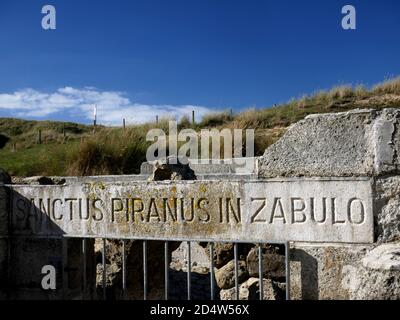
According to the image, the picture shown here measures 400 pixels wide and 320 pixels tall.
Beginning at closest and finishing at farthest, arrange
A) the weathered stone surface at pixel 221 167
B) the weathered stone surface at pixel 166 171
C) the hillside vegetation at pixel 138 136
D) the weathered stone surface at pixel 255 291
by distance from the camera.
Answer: the weathered stone surface at pixel 255 291 → the weathered stone surface at pixel 166 171 → the weathered stone surface at pixel 221 167 → the hillside vegetation at pixel 138 136

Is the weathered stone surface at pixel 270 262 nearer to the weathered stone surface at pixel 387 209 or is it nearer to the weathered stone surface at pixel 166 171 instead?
the weathered stone surface at pixel 387 209

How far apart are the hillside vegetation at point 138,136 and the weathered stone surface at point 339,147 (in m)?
6.98

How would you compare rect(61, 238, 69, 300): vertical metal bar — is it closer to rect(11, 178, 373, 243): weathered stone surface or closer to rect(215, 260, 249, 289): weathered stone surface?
rect(11, 178, 373, 243): weathered stone surface

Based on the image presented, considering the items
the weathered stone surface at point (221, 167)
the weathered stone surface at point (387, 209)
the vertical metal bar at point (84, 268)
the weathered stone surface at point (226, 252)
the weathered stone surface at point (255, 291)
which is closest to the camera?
the weathered stone surface at point (387, 209)

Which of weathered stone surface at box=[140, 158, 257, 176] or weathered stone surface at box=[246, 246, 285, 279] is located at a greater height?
weathered stone surface at box=[140, 158, 257, 176]

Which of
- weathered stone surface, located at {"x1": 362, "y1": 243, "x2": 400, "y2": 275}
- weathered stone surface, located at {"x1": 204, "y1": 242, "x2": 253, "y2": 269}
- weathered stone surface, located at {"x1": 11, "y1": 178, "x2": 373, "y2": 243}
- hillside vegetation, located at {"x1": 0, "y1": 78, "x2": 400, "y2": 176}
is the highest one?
hillside vegetation, located at {"x1": 0, "y1": 78, "x2": 400, "y2": 176}

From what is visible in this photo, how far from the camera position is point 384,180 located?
3.27 m

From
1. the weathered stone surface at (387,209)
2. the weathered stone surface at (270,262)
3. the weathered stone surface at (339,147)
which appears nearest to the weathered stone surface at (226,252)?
the weathered stone surface at (270,262)

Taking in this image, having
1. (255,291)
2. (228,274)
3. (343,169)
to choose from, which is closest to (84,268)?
(228,274)

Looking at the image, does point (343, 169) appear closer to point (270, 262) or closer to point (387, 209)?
point (387, 209)

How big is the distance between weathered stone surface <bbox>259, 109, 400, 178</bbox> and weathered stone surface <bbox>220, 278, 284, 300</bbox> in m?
0.92

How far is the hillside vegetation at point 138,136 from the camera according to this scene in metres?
10.4

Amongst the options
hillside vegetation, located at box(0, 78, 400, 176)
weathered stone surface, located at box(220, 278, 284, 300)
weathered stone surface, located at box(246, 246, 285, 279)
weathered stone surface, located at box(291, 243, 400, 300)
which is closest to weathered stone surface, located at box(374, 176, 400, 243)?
weathered stone surface, located at box(291, 243, 400, 300)

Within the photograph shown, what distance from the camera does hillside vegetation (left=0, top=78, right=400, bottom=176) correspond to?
408 inches
